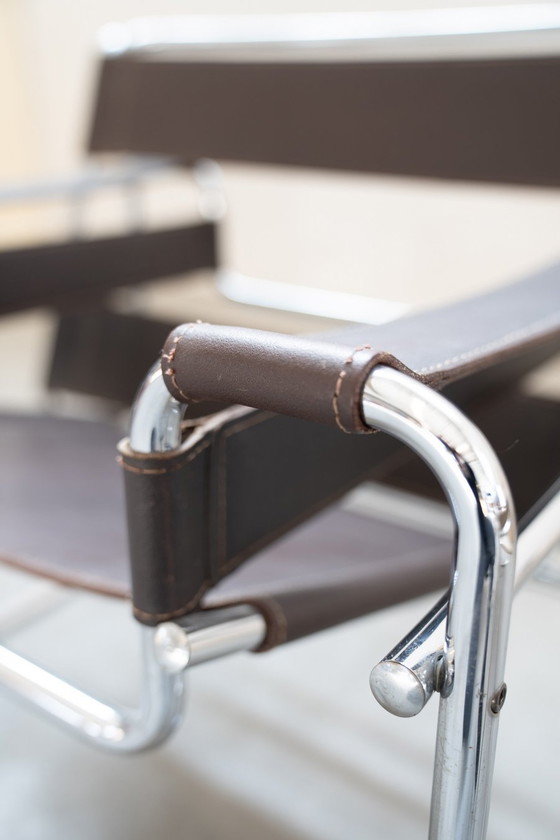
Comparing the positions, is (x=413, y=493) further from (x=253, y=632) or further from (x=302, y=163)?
(x=302, y=163)

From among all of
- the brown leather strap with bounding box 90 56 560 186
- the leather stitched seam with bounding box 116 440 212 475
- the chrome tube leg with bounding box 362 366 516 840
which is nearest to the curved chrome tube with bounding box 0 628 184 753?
the leather stitched seam with bounding box 116 440 212 475

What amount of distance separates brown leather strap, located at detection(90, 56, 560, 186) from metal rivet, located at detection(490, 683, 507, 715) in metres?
0.92

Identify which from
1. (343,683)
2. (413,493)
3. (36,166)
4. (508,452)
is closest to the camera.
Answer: (508,452)

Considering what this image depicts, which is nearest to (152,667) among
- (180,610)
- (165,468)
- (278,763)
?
(180,610)

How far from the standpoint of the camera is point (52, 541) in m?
0.83

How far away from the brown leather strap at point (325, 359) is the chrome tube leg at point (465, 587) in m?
0.02

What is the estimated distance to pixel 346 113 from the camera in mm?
1398

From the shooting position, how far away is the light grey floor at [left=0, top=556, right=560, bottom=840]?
36.6 inches

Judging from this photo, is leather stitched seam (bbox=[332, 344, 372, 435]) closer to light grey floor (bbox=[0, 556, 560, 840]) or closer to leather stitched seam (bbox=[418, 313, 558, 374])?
leather stitched seam (bbox=[418, 313, 558, 374])

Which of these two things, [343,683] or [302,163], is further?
[302,163]

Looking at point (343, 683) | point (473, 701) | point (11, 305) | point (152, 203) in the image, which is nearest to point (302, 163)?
point (11, 305)

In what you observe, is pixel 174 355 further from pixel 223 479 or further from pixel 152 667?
pixel 152 667

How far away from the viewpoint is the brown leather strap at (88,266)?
1297mm

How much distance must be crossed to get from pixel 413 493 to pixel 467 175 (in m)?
0.55
